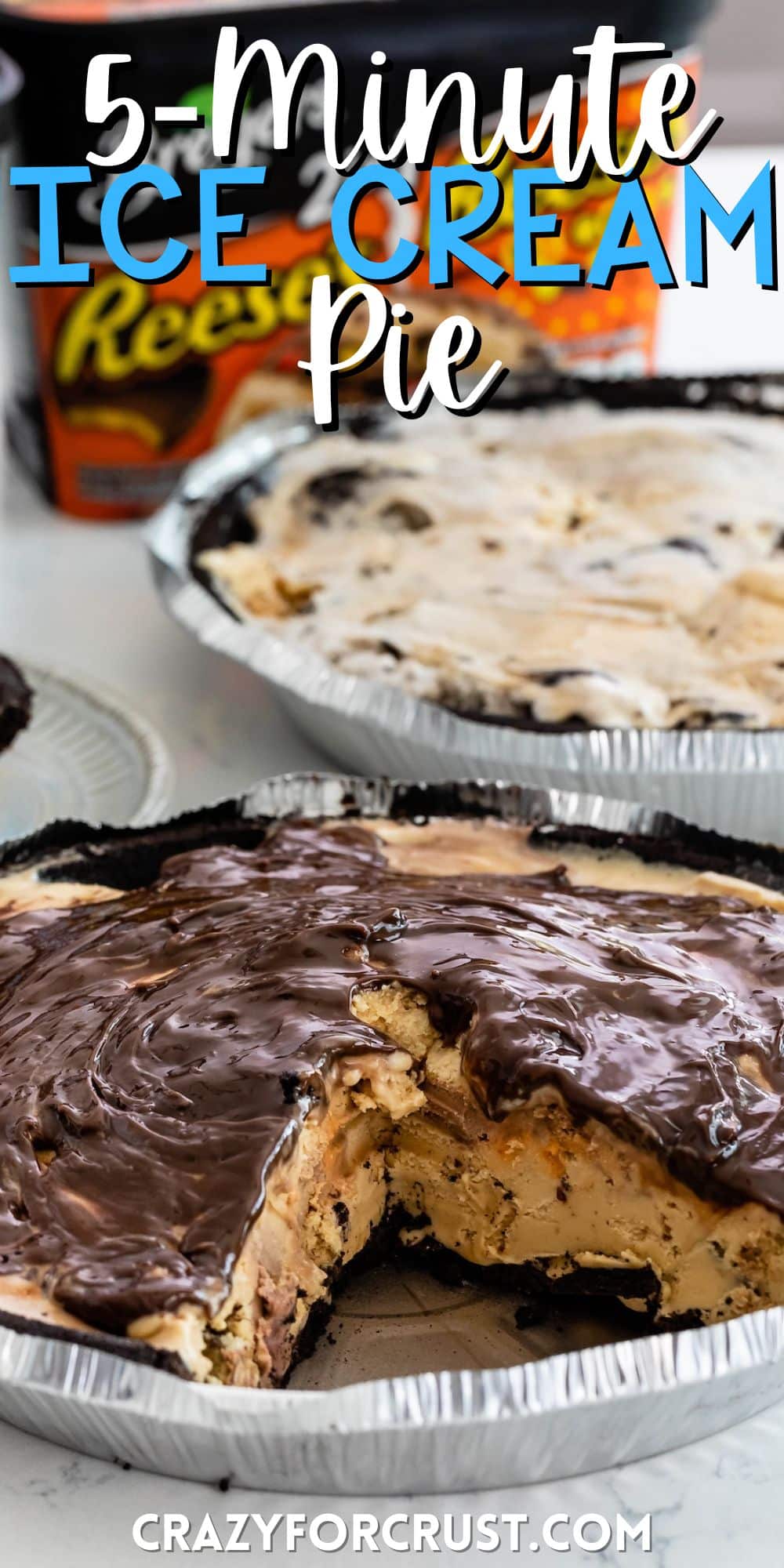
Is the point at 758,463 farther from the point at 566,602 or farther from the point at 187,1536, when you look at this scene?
the point at 187,1536

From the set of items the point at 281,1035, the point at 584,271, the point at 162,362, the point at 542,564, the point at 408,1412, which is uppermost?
the point at 584,271

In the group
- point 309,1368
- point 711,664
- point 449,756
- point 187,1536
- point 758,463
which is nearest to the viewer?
point 187,1536

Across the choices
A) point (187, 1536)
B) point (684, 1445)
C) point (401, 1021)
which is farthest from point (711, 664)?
point (187, 1536)

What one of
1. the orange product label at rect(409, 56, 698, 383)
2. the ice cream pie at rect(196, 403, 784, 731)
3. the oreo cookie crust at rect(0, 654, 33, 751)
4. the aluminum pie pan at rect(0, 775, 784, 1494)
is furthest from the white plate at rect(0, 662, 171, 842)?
the orange product label at rect(409, 56, 698, 383)

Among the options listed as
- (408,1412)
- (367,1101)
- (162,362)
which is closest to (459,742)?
(367,1101)

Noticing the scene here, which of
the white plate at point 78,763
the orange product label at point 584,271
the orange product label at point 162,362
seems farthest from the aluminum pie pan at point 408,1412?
the orange product label at point 584,271

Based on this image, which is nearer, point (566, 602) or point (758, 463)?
point (566, 602)

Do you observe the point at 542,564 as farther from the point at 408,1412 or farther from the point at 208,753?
the point at 408,1412
